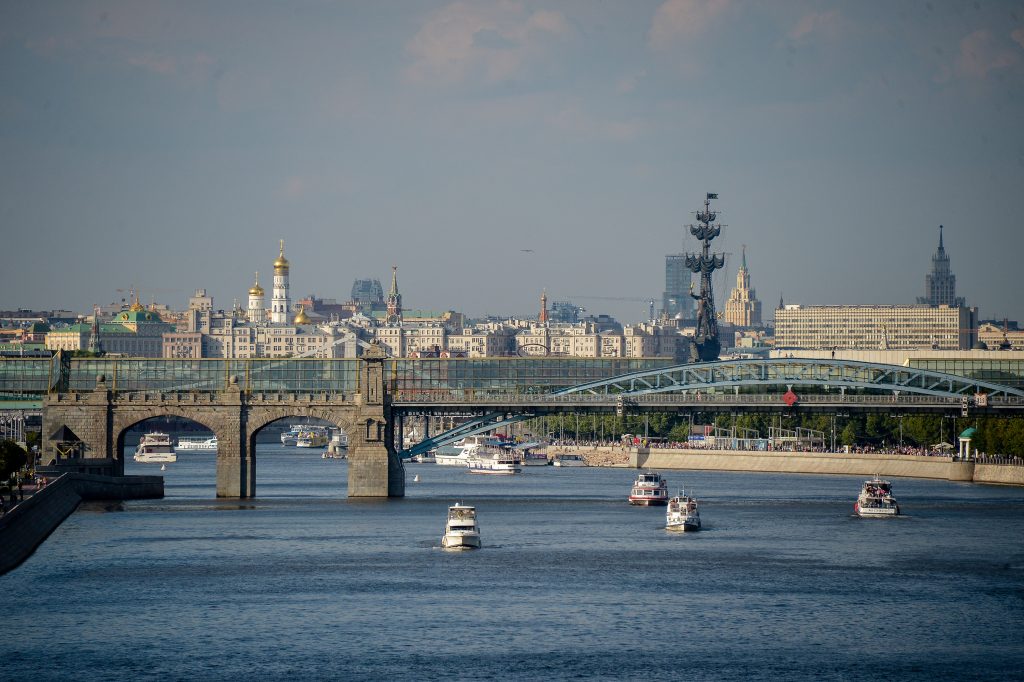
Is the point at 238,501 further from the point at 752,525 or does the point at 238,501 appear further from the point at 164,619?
the point at 164,619

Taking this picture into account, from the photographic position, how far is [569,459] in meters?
183

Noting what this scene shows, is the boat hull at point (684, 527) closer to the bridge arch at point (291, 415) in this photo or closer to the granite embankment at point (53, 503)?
→ the bridge arch at point (291, 415)

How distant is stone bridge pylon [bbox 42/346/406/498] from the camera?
106375 millimetres

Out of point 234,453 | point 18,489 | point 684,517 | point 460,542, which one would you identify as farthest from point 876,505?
point 18,489

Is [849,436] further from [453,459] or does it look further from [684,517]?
[684,517]

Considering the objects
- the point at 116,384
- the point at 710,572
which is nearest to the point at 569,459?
the point at 116,384

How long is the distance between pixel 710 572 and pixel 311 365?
187 feet

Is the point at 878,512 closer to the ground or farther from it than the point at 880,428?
closer to the ground

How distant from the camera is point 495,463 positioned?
540 feet

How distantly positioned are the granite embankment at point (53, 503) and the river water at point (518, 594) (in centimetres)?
87

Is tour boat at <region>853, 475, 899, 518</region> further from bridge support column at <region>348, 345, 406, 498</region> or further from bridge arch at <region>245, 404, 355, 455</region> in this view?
bridge arch at <region>245, 404, 355, 455</region>

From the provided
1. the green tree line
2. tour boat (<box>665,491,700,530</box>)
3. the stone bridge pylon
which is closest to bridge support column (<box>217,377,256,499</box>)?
the stone bridge pylon

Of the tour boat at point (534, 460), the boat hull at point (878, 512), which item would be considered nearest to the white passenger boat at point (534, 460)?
the tour boat at point (534, 460)

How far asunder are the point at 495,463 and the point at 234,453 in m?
58.8
